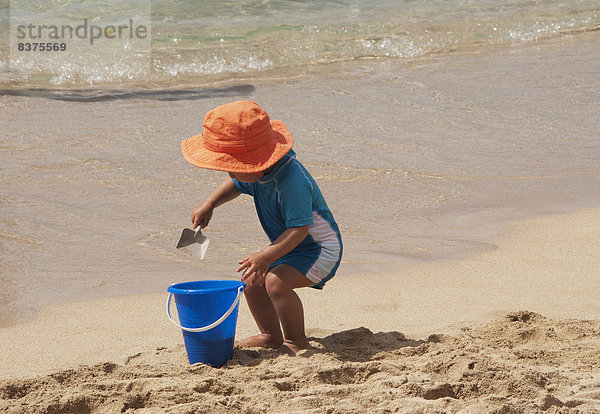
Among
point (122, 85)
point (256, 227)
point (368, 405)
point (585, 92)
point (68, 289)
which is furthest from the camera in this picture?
point (122, 85)

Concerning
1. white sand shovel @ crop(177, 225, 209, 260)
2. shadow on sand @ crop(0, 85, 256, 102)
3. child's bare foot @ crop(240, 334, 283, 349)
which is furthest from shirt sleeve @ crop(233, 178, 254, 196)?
shadow on sand @ crop(0, 85, 256, 102)

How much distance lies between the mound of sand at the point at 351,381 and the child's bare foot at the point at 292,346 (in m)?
0.07

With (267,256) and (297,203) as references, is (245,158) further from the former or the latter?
(267,256)

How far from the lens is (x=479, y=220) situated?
480cm

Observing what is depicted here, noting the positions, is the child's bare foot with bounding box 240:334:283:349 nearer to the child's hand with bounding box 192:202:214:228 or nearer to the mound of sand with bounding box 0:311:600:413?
the mound of sand with bounding box 0:311:600:413

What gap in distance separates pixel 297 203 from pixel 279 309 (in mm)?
430

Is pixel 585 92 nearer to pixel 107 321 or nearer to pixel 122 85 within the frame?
pixel 122 85

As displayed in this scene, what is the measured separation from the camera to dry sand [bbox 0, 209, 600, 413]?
231 centimetres

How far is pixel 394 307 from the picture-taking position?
141 inches

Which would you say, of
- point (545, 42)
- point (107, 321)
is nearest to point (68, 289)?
point (107, 321)

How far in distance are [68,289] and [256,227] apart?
1326 millimetres

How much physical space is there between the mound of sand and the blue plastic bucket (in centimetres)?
7

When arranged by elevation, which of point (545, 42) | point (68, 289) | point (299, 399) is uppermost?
point (545, 42)

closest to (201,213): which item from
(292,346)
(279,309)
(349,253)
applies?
(279,309)
